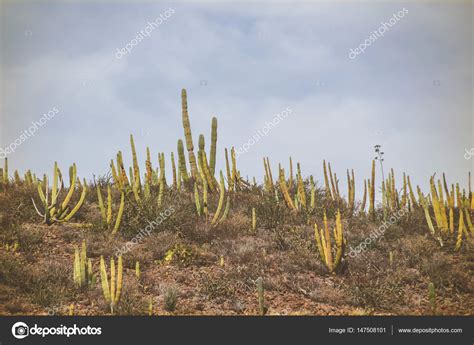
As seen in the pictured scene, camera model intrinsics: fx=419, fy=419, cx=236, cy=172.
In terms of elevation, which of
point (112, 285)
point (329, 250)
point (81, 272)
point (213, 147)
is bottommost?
point (112, 285)

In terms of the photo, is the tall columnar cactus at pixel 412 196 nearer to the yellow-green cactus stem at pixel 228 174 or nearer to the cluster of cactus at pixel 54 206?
the yellow-green cactus stem at pixel 228 174

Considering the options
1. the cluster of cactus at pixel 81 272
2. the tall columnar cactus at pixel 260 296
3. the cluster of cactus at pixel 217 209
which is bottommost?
the tall columnar cactus at pixel 260 296

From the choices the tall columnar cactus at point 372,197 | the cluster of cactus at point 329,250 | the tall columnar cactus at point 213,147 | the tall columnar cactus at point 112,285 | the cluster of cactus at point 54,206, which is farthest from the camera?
the tall columnar cactus at point 213,147

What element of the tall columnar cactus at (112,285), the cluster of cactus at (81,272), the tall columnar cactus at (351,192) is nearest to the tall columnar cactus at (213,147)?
the tall columnar cactus at (351,192)

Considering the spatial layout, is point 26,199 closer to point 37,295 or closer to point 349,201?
point 37,295

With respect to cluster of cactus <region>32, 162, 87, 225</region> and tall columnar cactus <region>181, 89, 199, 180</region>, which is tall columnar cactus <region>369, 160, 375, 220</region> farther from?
cluster of cactus <region>32, 162, 87, 225</region>

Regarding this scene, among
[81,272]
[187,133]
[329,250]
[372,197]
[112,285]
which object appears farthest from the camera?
[187,133]

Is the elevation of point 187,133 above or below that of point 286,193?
above

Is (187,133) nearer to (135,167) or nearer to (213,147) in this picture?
(213,147)

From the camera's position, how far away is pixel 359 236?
28.5 ft

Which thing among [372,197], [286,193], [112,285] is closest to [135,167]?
[286,193]

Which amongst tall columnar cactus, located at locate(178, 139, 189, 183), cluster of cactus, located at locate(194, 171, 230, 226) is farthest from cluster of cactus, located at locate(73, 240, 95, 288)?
tall columnar cactus, located at locate(178, 139, 189, 183)
